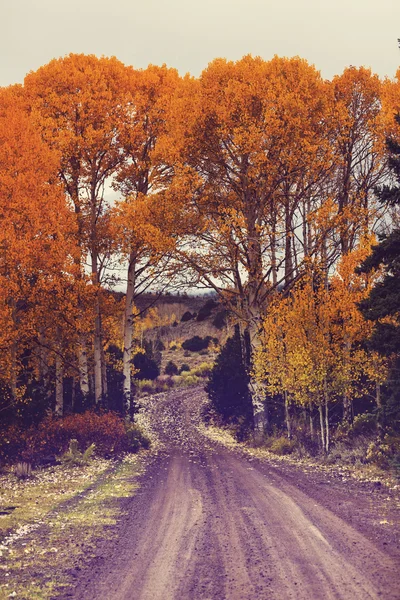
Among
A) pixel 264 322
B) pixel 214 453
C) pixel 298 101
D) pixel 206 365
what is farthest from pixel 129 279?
pixel 206 365

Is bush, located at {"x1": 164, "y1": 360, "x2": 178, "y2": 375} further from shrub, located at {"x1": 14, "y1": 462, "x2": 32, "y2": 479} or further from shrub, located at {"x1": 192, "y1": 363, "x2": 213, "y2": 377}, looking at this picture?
shrub, located at {"x1": 14, "y1": 462, "x2": 32, "y2": 479}

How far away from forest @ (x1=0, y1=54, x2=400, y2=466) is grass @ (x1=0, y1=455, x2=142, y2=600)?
309 centimetres

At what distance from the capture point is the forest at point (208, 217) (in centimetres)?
1964

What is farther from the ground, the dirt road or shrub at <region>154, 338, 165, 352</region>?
shrub at <region>154, 338, 165, 352</region>

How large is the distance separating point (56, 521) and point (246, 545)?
14.2 feet

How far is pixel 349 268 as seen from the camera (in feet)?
67.7

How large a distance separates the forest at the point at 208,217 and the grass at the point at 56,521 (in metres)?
3.09

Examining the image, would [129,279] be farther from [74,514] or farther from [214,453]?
[74,514]

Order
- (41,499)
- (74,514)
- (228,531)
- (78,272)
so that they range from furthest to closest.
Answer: (78,272)
(41,499)
(74,514)
(228,531)

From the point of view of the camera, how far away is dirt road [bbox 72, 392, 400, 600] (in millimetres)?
A: 7383

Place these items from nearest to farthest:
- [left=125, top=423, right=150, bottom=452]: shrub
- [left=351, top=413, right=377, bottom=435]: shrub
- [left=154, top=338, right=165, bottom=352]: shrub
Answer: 1. [left=351, top=413, right=377, bottom=435]: shrub
2. [left=125, top=423, right=150, bottom=452]: shrub
3. [left=154, top=338, right=165, bottom=352]: shrub

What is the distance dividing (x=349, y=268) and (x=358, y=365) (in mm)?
3621

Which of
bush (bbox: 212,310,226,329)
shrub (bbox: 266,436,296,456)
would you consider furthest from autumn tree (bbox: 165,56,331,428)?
bush (bbox: 212,310,226,329)

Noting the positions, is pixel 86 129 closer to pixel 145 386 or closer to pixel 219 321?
pixel 145 386
